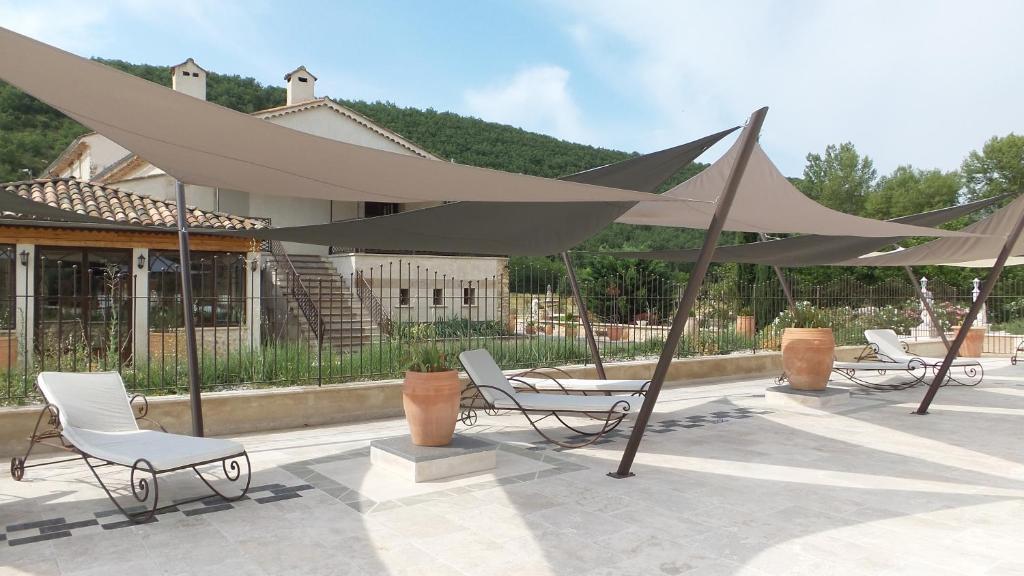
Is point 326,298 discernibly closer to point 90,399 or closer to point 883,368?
point 90,399

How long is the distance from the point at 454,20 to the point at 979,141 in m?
43.0

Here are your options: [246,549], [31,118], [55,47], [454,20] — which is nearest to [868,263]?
[454,20]

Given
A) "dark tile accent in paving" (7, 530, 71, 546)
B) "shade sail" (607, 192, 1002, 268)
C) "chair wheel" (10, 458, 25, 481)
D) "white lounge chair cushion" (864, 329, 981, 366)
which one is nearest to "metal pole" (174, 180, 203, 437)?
"chair wheel" (10, 458, 25, 481)

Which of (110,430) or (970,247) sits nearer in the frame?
(110,430)

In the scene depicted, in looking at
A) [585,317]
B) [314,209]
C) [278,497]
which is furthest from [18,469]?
[314,209]

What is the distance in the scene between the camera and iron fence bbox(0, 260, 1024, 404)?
6754mm

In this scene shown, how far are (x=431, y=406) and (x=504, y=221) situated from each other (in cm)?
155

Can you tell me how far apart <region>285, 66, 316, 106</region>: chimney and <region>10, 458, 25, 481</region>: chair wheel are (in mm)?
19535

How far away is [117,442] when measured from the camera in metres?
4.32

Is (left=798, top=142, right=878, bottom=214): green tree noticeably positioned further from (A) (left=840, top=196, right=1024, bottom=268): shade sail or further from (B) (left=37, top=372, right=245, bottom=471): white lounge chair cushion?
(B) (left=37, top=372, right=245, bottom=471): white lounge chair cushion

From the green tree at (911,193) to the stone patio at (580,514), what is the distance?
4130 cm

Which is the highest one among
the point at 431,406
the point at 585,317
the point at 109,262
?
the point at 109,262

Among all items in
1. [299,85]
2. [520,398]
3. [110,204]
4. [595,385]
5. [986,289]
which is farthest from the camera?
[299,85]

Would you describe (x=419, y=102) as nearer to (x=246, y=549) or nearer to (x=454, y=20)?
(x=454, y=20)
